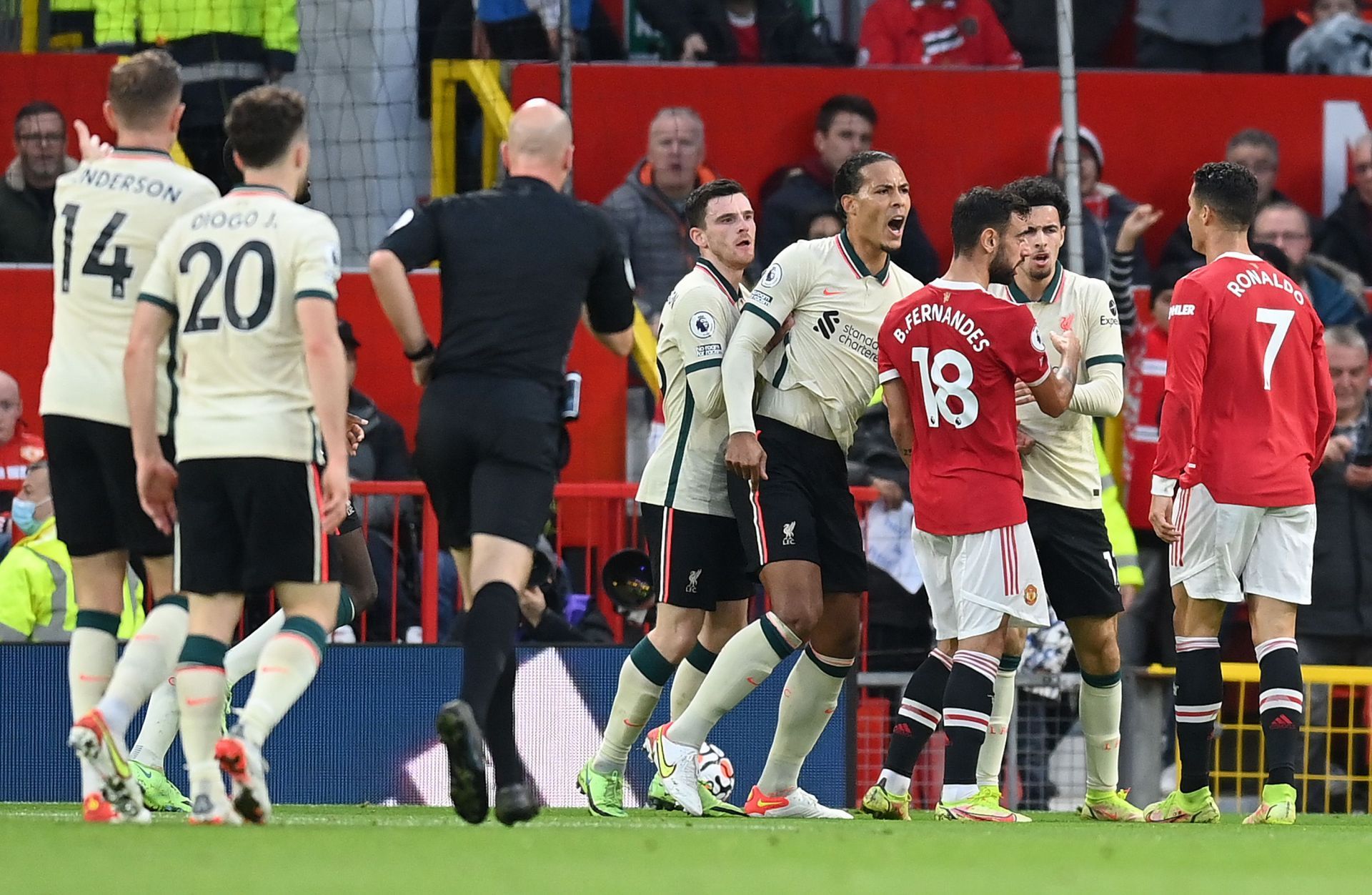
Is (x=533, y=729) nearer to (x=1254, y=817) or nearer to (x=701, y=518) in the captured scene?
(x=701, y=518)

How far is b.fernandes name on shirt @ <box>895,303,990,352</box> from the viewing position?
750 centimetres

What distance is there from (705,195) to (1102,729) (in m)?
2.51

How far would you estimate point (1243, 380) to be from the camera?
7.97 meters

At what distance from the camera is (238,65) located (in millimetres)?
11820

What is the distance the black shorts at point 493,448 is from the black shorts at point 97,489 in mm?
935

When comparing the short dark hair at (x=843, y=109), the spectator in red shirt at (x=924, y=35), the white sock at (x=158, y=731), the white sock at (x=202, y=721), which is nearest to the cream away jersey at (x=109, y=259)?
the white sock at (x=202, y=721)

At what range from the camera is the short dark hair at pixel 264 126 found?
619 cm

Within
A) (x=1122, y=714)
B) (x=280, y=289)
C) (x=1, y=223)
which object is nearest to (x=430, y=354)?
(x=280, y=289)

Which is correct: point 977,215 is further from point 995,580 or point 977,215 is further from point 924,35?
point 924,35

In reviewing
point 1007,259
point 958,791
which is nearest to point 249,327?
point 958,791

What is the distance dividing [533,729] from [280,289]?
12.4 feet

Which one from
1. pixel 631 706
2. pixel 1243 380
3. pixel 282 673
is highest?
pixel 1243 380

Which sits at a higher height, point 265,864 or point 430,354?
point 430,354

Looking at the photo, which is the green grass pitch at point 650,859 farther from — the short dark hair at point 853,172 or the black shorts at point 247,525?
the short dark hair at point 853,172
